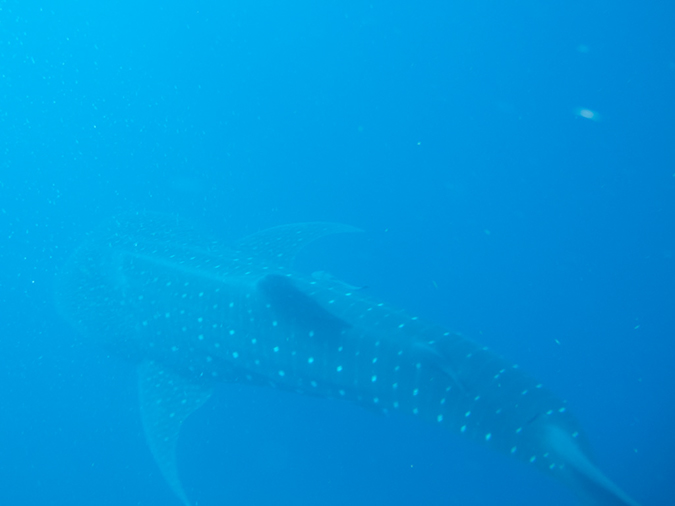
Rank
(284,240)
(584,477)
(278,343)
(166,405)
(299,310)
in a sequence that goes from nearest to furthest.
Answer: (584,477), (299,310), (278,343), (166,405), (284,240)

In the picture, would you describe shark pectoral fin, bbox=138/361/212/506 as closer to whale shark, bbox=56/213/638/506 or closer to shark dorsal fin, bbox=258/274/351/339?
whale shark, bbox=56/213/638/506

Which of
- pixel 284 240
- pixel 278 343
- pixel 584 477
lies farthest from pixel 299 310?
pixel 584 477

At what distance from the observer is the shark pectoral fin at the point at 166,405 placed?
4.28 m

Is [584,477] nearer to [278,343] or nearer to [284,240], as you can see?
[278,343]

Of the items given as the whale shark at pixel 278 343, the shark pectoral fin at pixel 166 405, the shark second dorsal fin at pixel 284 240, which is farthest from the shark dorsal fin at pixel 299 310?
the shark pectoral fin at pixel 166 405

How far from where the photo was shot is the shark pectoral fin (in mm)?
4277

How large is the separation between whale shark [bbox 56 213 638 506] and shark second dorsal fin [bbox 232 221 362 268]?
0.01 m

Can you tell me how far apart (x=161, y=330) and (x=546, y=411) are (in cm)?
321

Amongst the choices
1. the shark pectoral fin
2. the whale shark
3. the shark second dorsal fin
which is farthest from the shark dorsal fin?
the shark pectoral fin

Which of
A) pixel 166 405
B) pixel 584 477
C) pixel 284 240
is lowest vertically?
pixel 584 477

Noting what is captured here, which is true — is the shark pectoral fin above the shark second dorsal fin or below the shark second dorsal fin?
below

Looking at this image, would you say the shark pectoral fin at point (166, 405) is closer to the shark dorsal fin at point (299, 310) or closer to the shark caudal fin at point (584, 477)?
the shark dorsal fin at point (299, 310)

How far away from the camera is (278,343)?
346cm

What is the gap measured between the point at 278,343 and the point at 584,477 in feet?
Answer: 6.96
